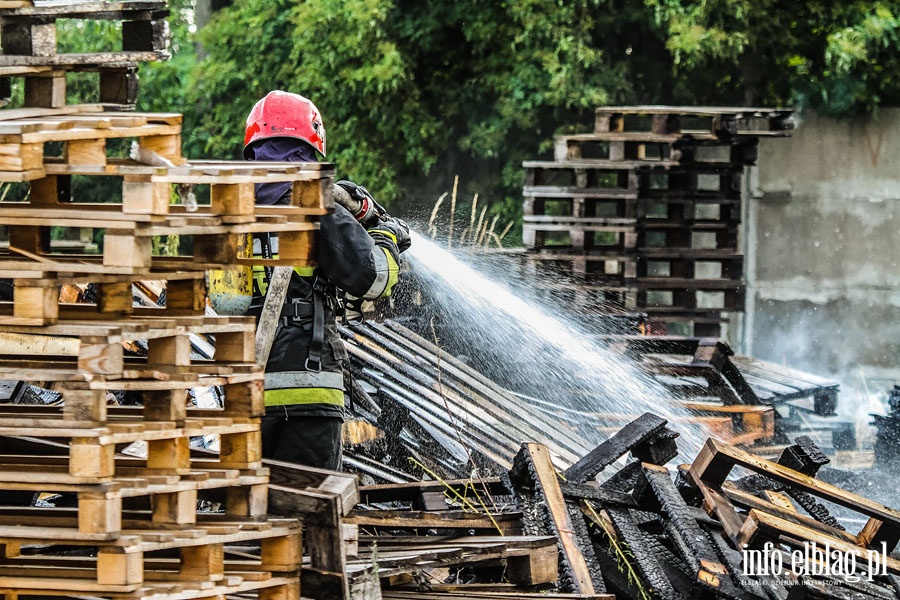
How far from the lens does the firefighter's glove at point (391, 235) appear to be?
5.26 m

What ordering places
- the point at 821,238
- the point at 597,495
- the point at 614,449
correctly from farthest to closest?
the point at 821,238
the point at 614,449
the point at 597,495

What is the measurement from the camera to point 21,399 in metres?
6.31

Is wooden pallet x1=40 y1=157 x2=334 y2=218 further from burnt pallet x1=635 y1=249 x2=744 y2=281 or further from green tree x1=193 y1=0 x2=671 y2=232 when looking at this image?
green tree x1=193 y1=0 x2=671 y2=232

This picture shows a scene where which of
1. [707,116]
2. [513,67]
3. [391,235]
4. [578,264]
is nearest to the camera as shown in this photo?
[391,235]

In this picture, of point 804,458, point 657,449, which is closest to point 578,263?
point 804,458

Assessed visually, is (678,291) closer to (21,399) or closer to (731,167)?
(731,167)

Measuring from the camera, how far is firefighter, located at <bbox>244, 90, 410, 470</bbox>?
512 cm

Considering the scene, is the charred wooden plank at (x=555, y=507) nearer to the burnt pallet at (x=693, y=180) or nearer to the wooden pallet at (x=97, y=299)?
the wooden pallet at (x=97, y=299)

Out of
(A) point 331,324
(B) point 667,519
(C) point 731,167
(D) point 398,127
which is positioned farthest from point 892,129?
(A) point 331,324

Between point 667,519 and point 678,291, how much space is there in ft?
23.1

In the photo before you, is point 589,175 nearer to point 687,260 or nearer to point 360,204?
point 687,260

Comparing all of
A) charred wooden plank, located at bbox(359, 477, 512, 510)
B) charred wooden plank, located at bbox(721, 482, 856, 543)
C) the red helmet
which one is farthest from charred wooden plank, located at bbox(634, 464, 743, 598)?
the red helmet

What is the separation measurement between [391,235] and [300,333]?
1.88ft

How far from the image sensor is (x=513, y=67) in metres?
17.9
